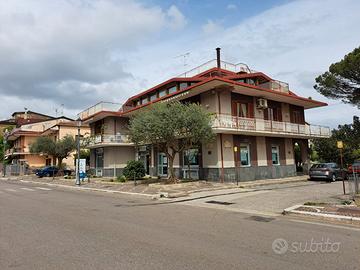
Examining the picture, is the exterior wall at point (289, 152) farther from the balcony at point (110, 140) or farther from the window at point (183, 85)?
the balcony at point (110, 140)

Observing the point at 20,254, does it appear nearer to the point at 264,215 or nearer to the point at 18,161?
the point at 264,215

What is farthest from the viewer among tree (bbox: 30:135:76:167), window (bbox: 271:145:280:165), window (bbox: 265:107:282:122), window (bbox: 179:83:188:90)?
tree (bbox: 30:135:76:167)

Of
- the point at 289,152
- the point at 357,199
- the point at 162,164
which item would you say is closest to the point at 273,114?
the point at 289,152

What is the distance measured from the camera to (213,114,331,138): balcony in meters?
21.0

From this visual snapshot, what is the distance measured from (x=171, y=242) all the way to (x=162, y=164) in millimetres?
21509

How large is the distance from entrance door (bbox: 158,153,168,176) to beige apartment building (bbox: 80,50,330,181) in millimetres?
90

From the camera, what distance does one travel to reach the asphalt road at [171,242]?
510cm

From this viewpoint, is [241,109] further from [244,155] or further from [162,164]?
[162,164]

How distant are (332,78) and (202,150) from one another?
415 inches

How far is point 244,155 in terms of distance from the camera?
23.6m

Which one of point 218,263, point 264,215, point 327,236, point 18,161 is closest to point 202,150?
point 264,215

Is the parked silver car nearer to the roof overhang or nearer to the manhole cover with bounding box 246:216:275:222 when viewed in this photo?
the roof overhang

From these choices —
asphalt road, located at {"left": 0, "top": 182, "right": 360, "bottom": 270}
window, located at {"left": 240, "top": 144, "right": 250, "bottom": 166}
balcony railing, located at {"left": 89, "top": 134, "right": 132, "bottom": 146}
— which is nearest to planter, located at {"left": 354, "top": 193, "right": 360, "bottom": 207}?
asphalt road, located at {"left": 0, "top": 182, "right": 360, "bottom": 270}

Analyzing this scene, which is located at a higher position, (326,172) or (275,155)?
(275,155)
